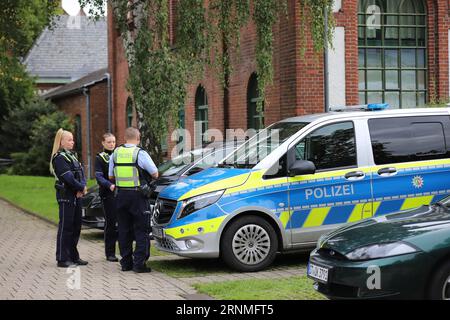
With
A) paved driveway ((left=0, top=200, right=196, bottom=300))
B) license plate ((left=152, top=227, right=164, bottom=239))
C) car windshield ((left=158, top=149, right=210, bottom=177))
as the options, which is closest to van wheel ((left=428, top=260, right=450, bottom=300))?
paved driveway ((left=0, top=200, right=196, bottom=300))

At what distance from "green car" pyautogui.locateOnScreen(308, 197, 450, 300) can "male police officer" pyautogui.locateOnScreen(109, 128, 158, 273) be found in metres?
3.44

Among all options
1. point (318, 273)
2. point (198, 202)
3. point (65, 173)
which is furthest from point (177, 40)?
point (318, 273)

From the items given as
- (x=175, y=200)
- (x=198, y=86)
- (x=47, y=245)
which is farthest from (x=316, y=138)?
(x=198, y=86)

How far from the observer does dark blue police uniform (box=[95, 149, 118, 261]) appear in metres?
11.2

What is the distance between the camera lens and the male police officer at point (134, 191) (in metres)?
9.91

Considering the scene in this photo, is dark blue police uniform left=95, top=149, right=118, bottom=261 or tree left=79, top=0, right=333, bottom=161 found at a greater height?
tree left=79, top=0, right=333, bottom=161

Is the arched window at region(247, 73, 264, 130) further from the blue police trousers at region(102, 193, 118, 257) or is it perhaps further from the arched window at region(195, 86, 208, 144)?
the blue police trousers at region(102, 193, 118, 257)

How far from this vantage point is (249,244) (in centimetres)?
977

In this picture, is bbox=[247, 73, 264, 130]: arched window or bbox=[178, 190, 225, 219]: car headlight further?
bbox=[247, 73, 264, 130]: arched window

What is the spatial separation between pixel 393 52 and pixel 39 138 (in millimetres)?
23128

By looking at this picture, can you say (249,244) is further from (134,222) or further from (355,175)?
(355,175)

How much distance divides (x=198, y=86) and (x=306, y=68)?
23.5 ft

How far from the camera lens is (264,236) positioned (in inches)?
384

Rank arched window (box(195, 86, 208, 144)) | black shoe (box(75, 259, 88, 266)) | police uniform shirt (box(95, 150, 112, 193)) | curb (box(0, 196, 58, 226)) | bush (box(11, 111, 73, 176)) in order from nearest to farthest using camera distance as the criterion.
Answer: black shoe (box(75, 259, 88, 266)) → police uniform shirt (box(95, 150, 112, 193)) → curb (box(0, 196, 58, 226)) → arched window (box(195, 86, 208, 144)) → bush (box(11, 111, 73, 176))
